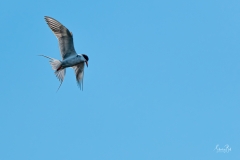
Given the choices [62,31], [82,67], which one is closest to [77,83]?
[82,67]

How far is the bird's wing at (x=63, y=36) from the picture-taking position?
2396 centimetres

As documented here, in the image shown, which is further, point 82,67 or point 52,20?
point 82,67

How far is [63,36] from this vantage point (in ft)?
80.2

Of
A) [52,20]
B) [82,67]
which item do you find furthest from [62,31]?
[82,67]

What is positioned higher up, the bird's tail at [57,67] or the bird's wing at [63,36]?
the bird's wing at [63,36]

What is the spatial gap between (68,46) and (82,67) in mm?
1596

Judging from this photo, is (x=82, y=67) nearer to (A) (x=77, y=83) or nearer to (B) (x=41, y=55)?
(A) (x=77, y=83)

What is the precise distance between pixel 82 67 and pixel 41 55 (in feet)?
9.15

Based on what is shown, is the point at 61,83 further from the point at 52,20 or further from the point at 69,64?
the point at 52,20

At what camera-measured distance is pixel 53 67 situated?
24.8m

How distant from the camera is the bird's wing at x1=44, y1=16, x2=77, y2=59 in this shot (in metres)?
24.0

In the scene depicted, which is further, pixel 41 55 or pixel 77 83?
pixel 77 83

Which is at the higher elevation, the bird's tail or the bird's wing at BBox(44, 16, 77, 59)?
the bird's wing at BBox(44, 16, 77, 59)

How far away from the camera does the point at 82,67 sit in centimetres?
2608
